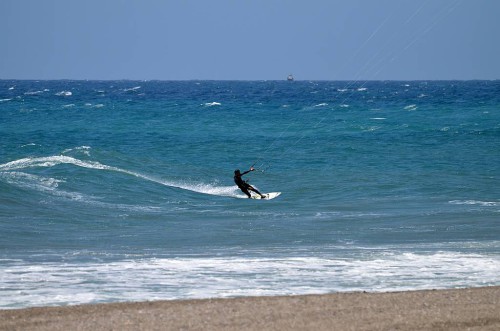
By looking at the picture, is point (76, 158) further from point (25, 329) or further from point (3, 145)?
point (25, 329)

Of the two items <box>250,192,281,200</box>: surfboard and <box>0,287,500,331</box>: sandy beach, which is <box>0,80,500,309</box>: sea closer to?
<box>250,192,281,200</box>: surfboard

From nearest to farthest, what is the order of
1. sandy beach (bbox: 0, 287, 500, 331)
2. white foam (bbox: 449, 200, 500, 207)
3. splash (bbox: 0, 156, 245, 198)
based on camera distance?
sandy beach (bbox: 0, 287, 500, 331) < white foam (bbox: 449, 200, 500, 207) < splash (bbox: 0, 156, 245, 198)

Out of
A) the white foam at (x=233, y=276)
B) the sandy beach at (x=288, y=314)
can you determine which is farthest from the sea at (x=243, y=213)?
the sandy beach at (x=288, y=314)

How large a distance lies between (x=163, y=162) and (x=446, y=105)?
121 ft

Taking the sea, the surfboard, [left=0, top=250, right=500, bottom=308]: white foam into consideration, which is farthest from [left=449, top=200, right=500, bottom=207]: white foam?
[left=0, top=250, right=500, bottom=308]: white foam

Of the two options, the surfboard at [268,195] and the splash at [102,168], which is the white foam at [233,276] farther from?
the splash at [102,168]

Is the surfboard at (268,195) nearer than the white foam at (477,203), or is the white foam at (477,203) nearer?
the white foam at (477,203)

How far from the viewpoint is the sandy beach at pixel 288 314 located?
8023mm

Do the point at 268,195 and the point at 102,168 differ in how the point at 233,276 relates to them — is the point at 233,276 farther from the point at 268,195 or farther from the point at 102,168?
the point at 102,168

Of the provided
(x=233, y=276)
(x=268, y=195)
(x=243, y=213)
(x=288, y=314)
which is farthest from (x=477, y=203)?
(x=288, y=314)

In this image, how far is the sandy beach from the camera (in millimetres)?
8023

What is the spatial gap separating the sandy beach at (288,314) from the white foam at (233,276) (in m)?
0.63

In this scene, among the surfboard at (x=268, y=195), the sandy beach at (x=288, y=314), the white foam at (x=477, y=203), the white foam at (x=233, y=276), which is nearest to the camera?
the sandy beach at (x=288, y=314)

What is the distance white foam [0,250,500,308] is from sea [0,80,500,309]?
2 cm
